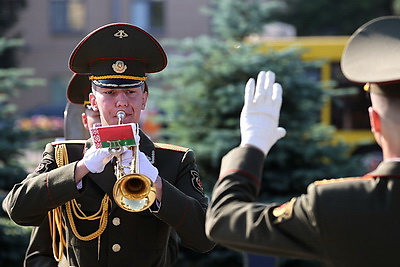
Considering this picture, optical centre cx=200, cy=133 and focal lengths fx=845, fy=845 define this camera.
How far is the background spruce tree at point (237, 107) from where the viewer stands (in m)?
8.83

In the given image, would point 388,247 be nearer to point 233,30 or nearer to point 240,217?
point 240,217

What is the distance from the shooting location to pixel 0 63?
1064 inches

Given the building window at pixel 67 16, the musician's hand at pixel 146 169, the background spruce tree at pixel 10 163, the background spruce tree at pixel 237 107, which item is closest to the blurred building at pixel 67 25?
the building window at pixel 67 16

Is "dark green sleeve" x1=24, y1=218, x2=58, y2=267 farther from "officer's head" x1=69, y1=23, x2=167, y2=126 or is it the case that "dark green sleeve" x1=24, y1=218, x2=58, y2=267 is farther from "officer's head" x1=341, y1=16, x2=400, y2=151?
"officer's head" x1=341, y1=16, x2=400, y2=151

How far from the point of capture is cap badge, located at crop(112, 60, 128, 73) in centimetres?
368

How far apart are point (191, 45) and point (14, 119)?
6.92ft

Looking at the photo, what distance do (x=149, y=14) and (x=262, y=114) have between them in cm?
2768

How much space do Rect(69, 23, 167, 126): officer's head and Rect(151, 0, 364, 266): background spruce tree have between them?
4931 mm

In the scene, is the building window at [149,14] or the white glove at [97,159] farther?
the building window at [149,14]

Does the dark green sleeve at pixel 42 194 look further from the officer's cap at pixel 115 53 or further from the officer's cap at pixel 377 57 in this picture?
the officer's cap at pixel 377 57

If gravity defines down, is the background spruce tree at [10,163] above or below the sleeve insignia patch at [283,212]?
below

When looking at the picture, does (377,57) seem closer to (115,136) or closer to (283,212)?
(283,212)

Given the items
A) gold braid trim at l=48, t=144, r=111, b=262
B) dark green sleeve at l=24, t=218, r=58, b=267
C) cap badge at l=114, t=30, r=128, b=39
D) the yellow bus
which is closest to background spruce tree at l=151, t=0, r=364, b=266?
dark green sleeve at l=24, t=218, r=58, b=267

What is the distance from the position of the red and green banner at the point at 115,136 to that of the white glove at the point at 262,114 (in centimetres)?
70
